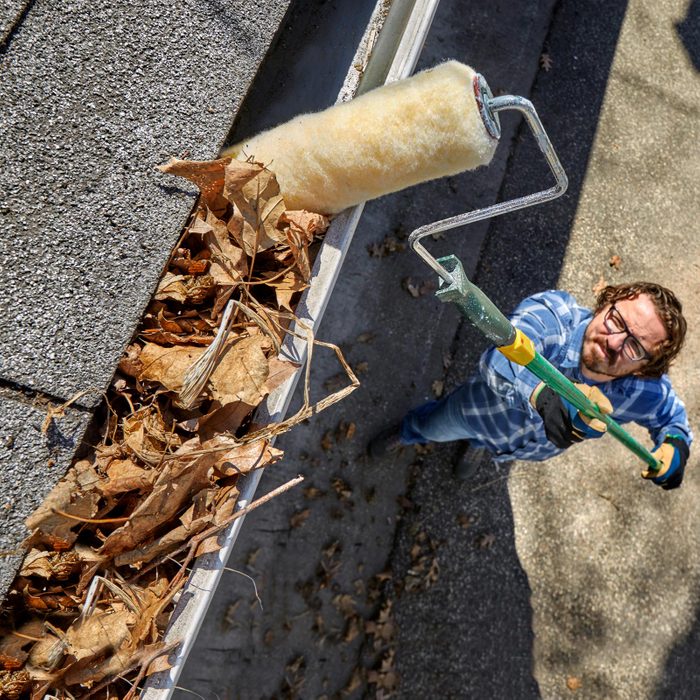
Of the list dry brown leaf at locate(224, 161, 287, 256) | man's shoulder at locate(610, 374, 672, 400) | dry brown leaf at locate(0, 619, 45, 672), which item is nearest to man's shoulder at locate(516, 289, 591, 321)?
man's shoulder at locate(610, 374, 672, 400)

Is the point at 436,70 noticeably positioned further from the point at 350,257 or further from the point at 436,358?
the point at 436,358

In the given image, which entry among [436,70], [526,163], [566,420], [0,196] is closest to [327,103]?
[436,70]

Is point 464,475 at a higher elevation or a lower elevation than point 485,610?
higher

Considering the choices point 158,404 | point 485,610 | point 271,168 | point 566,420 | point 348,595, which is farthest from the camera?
point 485,610

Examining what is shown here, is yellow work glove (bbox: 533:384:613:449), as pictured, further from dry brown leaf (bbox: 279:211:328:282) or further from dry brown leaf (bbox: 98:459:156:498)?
dry brown leaf (bbox: 98:459:156:498)

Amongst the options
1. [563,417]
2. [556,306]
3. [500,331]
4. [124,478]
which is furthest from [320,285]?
[556,306]

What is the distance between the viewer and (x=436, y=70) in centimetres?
166

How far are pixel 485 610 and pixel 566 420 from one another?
188 cm

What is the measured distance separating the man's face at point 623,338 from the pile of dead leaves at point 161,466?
1275 mm

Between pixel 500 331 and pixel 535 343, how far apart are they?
2.39ft

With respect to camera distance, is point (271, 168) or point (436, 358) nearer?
point (271, 168)

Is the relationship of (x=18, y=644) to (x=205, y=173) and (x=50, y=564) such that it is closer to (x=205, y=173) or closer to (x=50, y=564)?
(x=50, y=564)

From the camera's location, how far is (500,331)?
192 centimetres

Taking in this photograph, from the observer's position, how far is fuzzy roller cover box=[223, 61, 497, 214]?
1609 millimetres
